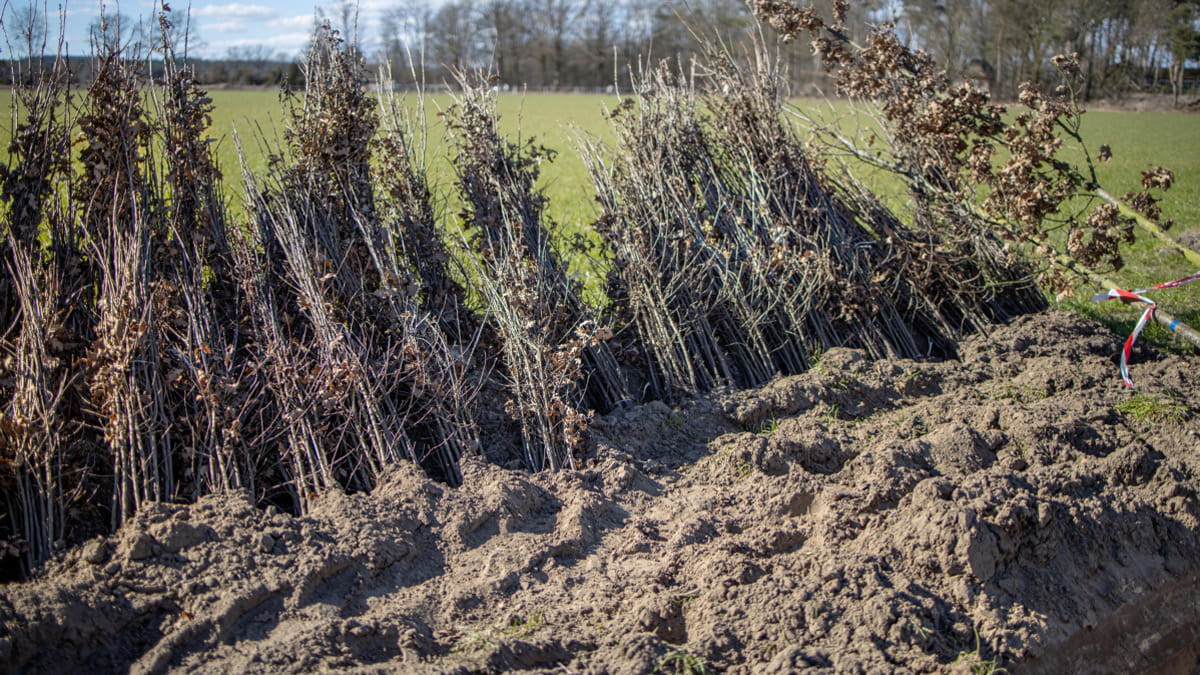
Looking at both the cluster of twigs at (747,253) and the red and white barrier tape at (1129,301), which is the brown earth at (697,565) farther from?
the cluster of twigs at (747,253)

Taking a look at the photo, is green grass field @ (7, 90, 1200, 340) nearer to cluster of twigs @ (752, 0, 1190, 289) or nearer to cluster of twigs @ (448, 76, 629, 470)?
cluster of twigs @ (448, 76, 629, 470)

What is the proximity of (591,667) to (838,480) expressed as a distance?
1.61 meters

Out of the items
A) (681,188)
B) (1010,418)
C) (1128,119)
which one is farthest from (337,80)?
(1128,119)

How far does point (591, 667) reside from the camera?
2.60 metres

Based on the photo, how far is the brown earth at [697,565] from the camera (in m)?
2.62

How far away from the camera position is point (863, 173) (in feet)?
39.9

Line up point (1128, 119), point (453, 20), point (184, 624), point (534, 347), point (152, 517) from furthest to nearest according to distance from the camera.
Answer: point (453, 20) → point (1128, 119) → point (534, 347) → point (152, 517) → point (184, 624)

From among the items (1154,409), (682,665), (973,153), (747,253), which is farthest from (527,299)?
(973,153)

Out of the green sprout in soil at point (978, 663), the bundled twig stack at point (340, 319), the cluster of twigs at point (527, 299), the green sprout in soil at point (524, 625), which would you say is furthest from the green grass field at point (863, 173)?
the green sprout in soil at point (978, 663)

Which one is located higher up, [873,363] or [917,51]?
[917,51]

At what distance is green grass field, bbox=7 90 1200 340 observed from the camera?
5734 millimetres

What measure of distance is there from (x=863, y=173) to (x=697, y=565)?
33.4ft

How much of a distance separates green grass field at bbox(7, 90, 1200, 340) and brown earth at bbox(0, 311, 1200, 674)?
2189 millimetres

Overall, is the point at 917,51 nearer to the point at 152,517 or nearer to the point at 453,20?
the point at 152,517
